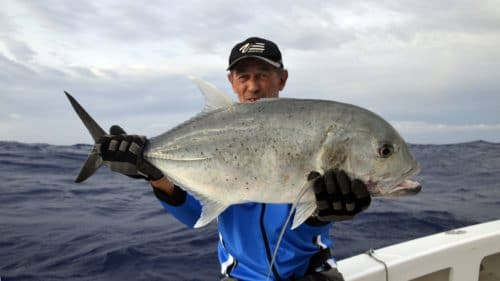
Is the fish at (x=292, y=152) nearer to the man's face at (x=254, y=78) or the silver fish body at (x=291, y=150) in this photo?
the silver fish body at (x=291, y=150)

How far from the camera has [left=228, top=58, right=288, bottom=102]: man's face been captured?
11.4 ft

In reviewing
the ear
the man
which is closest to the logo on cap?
the man

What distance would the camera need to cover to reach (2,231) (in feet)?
26.7

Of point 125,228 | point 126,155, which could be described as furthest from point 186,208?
point 125,228

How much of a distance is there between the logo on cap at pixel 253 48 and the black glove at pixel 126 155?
1154mm

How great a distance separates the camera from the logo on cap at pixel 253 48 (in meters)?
3.41

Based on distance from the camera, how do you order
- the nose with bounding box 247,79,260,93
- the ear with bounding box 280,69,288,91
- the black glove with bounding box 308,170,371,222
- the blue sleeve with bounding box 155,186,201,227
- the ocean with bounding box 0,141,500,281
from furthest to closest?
the ocean with bounding box 0,141,500,281 → the ear with bounding box 280,69,288,91 → the nose with bounding box 247,79,260,93 → the blue sleeve with bounding box 155,186,201,227 → the black glove with bounding box 308,170,371,222

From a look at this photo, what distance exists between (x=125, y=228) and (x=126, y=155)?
6500 millimetres

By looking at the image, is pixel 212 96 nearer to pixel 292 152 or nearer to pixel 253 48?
pixel 292 152

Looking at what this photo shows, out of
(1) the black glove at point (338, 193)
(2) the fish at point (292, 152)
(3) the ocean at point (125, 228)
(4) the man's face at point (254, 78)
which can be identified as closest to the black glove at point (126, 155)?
(2) the fish at point (292, 152)

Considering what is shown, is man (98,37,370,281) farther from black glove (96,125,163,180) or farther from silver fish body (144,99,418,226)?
silver fish body (144,99,418,226)

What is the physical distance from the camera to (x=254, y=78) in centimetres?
350

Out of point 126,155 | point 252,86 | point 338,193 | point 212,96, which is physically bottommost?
point 338,193

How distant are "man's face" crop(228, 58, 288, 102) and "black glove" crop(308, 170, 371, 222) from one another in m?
1.27
